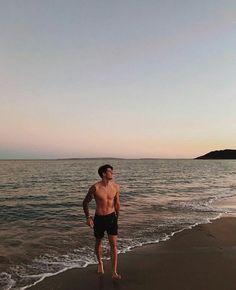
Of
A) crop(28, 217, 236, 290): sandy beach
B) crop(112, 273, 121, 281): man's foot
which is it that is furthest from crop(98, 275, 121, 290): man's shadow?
crop(112, 273, 121, 281): man's foot

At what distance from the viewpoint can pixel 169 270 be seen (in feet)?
24.0

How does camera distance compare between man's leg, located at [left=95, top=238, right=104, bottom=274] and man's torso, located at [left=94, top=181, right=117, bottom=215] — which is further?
man's leg, located at [left=95, top=238, right=104, bottom=274]

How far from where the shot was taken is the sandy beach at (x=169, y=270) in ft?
21.1

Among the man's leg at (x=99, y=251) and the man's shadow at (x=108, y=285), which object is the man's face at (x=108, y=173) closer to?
the man's leg at (x=99, y=251)

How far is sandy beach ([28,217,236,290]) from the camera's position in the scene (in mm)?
6441

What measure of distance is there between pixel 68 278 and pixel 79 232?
4818 mm

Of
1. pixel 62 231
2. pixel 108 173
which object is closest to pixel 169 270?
pixel 108 173

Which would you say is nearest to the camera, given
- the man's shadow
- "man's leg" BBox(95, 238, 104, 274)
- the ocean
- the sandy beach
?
the man's shadow

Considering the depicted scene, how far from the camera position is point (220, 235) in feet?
36.1

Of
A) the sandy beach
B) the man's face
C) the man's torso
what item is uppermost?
the man's face

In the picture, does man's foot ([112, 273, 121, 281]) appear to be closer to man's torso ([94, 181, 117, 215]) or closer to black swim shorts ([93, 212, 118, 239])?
black swim shorts ([93, 212, 118, 239])

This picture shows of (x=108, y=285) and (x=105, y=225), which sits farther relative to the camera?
(x=105, y=225)

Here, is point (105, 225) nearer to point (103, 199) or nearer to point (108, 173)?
point (103, 199)

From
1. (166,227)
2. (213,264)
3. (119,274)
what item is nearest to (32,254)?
(119,274)
